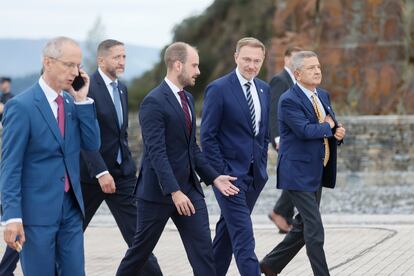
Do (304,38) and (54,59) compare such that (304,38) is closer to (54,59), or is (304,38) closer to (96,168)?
(96,168)

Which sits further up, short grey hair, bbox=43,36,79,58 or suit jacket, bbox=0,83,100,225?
short grey hair, bbox=43,36,79,58

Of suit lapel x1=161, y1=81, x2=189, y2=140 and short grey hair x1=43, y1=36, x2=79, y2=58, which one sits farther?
suit lapel x1=161, y1=81, x2=189, y2=140

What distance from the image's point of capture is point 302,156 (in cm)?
869

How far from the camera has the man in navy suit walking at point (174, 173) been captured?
7.70m

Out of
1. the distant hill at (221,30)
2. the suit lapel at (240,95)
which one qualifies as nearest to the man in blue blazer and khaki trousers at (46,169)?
the suit lapel at (240,95)

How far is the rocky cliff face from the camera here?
25.7 metres

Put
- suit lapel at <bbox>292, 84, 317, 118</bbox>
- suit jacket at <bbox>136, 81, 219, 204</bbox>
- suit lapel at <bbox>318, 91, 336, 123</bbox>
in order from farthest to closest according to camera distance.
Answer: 1. suit lapel at <bbox>318, 91, 336, 123</bbox>
2. suit lapel at <bbox>292, 84, 317, 118</bbox>
3. suit jacket at <bbox>136, 81, 219, 204</bbox>

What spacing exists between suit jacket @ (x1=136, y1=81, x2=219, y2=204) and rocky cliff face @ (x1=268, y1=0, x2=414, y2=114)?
17905 millimetres

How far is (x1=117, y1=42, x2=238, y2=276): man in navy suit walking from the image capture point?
7.70m

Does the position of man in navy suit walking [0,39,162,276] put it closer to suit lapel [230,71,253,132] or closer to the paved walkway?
suit lapel [230,71,253,132]

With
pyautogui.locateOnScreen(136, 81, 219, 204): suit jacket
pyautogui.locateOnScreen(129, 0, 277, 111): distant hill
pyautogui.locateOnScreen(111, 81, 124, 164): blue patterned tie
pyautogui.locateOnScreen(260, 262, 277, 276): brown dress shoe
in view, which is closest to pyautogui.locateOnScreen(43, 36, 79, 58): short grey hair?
pyautogui.locateOnScreen(136, 81, 219, 204): suit jacket

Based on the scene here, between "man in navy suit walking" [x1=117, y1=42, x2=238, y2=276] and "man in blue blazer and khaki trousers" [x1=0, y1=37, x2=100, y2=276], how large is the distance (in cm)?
125

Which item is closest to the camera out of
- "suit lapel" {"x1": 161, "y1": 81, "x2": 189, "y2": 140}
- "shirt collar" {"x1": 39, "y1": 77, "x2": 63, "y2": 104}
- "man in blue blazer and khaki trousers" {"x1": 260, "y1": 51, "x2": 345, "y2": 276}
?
"shirt collar" {"x1": 39, "y1": 77, "x2": 63, "y2": 104}

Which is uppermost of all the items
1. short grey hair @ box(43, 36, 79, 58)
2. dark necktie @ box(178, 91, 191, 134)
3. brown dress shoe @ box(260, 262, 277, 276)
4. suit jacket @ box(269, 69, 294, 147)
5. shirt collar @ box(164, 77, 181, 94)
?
short grey hair @ box(43, 36, 79, 58)
